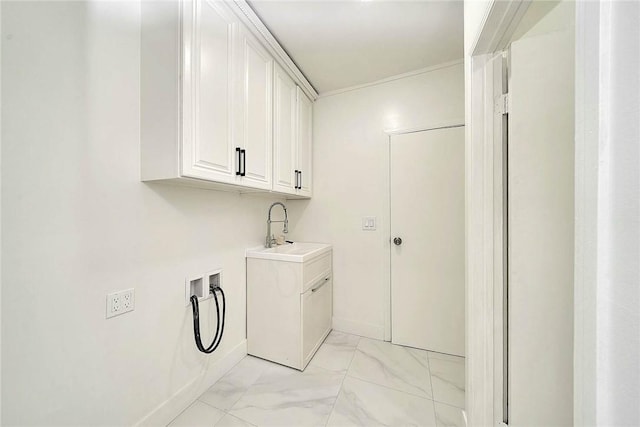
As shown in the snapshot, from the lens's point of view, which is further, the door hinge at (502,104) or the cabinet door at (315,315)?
the cabinet door at (315,315)

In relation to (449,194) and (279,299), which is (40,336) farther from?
(449,194)

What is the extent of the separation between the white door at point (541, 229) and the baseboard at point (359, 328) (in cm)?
130

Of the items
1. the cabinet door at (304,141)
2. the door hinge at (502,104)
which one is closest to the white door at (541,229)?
the door hinge at (502,104)

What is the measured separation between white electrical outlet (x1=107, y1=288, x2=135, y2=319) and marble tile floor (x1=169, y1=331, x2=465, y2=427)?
77 cm

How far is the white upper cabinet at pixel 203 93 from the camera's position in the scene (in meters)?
1.15

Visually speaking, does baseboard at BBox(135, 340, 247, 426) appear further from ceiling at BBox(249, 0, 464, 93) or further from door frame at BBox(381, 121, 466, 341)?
ceiling at BBox(249, 0, 464, 93)

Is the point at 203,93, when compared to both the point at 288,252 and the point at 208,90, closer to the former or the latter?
the point at 208,90

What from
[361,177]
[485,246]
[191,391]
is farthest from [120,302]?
[361,177]

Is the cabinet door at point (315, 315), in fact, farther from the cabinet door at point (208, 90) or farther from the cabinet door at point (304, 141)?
the cabinet door at point (208, 90)
